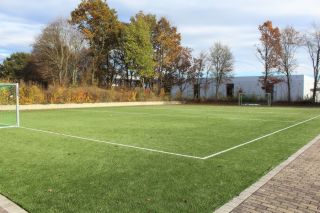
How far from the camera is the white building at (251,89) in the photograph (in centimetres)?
4747

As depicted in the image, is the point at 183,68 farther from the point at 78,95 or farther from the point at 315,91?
the point at 78,95

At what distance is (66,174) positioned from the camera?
622 centimetres

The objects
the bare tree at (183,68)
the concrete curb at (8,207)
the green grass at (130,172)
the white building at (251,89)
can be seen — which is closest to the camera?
the concrete curb at (8,207)

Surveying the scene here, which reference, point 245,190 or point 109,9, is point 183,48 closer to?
point 109,9

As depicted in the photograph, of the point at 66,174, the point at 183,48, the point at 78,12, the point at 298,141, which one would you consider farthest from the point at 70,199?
the point at 183,48

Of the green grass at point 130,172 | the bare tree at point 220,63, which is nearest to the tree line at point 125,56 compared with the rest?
the bare tree at point 220,63

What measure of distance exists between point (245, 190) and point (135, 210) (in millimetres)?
1853

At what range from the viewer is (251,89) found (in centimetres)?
5178

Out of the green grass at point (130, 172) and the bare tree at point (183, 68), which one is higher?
the bare tree at point (183, 68)

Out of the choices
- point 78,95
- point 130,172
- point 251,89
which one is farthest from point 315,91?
point 130,172

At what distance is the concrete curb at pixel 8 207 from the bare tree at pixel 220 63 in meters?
47.0

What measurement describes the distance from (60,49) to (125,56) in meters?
8.35

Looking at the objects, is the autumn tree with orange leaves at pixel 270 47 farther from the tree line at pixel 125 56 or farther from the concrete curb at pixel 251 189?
the concrete curb at pixel 251 189

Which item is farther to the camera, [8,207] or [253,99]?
[253,99]
